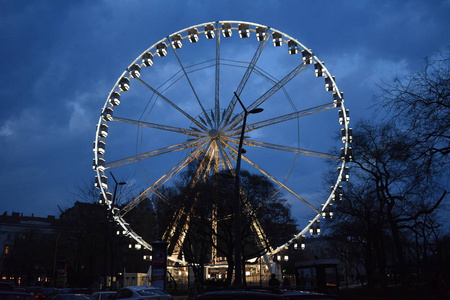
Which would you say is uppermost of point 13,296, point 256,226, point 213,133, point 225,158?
point 213,133

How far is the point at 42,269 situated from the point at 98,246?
99.4 feet

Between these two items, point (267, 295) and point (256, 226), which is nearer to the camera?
point (267, 295)

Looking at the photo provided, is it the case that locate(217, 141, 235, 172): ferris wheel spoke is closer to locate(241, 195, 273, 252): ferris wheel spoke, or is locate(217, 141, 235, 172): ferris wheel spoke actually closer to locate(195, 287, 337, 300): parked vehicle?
locate(241, 195, 273, 252): ferris wheel spoke

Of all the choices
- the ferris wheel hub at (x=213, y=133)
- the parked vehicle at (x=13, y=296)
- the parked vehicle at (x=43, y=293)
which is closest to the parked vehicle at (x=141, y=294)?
the parked vehicle at (x=13, y=296)

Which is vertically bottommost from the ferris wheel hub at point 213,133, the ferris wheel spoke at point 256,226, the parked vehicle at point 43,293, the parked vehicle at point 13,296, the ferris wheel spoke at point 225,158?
the parked vehicle at point 43,293

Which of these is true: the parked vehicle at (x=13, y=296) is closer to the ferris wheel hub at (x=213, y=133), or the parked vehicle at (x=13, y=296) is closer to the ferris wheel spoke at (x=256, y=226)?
the ferris wheel hub at (x=213, y=133)

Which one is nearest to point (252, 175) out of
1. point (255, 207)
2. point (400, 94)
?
point (255, 207)

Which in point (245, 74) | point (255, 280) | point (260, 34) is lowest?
point (255, 280)

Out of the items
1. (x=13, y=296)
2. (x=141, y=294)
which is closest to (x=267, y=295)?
(x=13, y=296)

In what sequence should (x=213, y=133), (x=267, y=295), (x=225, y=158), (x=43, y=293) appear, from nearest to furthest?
(x=267, y=295), (x=43, y=293), (x=213, y=133), (x=225, y=158)

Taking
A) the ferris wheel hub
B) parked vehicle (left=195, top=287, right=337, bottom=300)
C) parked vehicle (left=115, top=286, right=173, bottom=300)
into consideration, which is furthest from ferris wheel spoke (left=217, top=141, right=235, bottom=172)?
parked vehicle (left=195, top=287, right=337, bottom=300)

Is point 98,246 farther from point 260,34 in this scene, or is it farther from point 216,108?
point 260,34

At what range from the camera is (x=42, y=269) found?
76438 mm

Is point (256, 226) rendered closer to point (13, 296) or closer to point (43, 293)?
point (43, 293)
